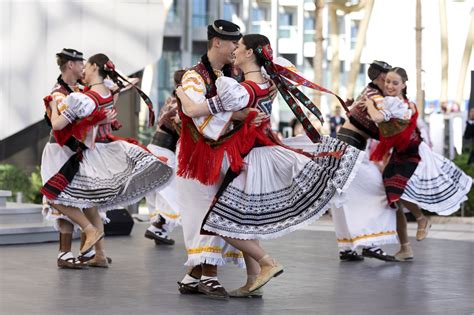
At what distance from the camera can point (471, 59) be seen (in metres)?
25.9

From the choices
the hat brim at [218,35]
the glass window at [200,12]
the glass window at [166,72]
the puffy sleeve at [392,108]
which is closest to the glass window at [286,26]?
the glass window at [200,12]

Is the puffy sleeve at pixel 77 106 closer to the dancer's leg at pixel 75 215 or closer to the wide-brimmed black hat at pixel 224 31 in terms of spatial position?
the dancer's leg at pixel 75 215

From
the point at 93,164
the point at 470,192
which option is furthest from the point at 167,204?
the point at 470,192

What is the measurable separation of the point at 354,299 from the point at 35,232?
14.7 ft

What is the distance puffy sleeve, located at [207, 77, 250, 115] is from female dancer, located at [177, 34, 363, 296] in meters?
0.02

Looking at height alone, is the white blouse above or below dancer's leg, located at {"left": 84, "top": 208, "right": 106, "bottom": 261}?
above

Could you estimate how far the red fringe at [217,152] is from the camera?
582cm

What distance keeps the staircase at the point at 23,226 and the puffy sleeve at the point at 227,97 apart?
14.4 feet

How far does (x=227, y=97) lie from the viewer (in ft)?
18.5

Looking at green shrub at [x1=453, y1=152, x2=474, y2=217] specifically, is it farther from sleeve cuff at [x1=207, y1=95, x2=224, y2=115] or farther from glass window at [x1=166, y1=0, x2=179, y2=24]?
glass window at [x1=166, y1=0, x2=179, y2=24]

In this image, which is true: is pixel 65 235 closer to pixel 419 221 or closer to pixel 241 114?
pixel 241 114

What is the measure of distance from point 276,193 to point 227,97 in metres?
0.60

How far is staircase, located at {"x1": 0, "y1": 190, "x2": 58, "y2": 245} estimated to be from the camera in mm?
9633

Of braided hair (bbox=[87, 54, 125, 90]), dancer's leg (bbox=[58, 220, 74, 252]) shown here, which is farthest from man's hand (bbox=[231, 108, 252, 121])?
dancer's leg (bbox=[58, 220, 74, 252])
